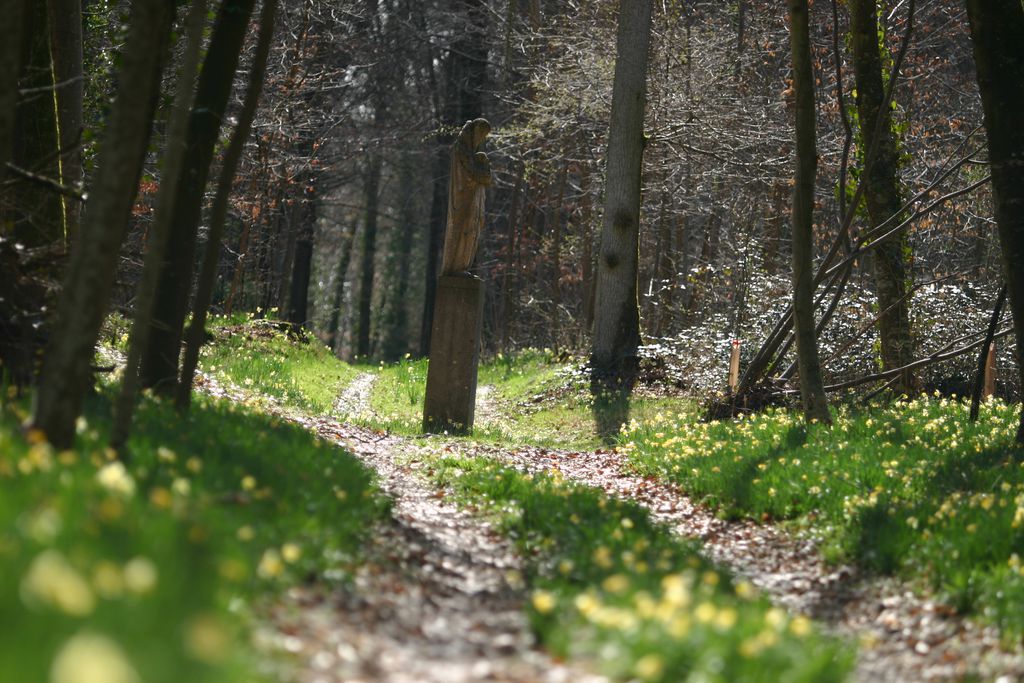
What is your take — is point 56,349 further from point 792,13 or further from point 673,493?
point 792,13

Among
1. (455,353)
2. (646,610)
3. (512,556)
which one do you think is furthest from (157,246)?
(455,353)

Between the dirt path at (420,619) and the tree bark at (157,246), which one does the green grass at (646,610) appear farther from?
the tree bark at (157,246)

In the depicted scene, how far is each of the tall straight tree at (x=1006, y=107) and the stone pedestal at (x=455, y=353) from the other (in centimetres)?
658

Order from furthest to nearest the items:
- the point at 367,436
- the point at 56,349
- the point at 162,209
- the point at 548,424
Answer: the point at 548,424 → the point at 367,436 → the point at 162,209 → the point at 56,349

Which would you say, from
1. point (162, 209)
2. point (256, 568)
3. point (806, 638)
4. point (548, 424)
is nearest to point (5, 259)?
point (162, 209)

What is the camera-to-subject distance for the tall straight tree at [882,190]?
14.1 meters

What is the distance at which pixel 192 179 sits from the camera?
7824 mm

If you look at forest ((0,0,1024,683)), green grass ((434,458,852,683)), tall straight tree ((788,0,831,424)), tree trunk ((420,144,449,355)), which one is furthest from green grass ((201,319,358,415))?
tree trunk ((420,144,449,355))

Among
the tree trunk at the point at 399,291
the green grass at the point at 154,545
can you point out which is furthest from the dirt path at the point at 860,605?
the tree trunk at the point at 399,291

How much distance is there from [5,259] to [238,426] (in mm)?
1939

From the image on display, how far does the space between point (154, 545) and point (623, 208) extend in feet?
49.9

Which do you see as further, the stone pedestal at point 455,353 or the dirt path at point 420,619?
the stone pedestal at point 455,353

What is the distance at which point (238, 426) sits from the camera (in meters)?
7.02

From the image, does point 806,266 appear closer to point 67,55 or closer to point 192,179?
point 192,179
